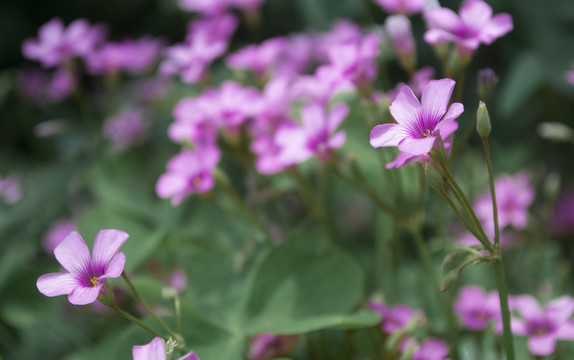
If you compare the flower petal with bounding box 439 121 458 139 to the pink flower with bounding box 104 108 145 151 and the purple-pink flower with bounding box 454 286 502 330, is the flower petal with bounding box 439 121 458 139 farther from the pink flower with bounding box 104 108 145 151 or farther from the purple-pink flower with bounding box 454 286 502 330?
the pink flower with bounding box 104 108 145 151

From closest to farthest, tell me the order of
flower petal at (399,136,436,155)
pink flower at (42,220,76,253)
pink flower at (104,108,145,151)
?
flower petal at (399,136,436,155)
pink flower at (42,220,76,253)
pink flower at (104,108,145,151)

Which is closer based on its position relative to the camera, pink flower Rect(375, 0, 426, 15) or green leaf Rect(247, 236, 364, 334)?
green leaf Rect(247, 236, 364, 334)

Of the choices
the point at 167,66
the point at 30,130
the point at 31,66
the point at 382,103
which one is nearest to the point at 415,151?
the point at 382,103

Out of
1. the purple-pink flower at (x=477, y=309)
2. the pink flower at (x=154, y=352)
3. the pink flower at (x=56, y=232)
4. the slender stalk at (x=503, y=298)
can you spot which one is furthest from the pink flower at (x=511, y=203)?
the pink flower at (x=56, y=232)

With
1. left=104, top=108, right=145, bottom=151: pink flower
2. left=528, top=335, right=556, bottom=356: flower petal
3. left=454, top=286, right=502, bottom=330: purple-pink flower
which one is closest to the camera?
left=528, top=335, right=556, bottom=356: flower petal

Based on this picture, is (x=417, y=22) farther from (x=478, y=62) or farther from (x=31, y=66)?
(x=31, y=66)

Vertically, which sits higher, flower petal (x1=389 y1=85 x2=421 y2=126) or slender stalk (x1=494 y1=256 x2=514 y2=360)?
flower petal (x1=389 y1=85 x2=421 y2=126)

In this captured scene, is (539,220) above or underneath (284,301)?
above

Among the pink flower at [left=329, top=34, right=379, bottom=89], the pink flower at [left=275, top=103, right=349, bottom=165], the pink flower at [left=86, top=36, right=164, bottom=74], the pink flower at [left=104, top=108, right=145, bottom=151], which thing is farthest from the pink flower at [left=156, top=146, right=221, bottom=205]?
the pink flower at [left=104, top=108, right=145, bottom=151]

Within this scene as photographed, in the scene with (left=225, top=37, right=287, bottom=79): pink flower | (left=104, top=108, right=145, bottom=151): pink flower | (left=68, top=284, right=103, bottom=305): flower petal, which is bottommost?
(left=68, top=284, right=103, bottom=305): flower petal
